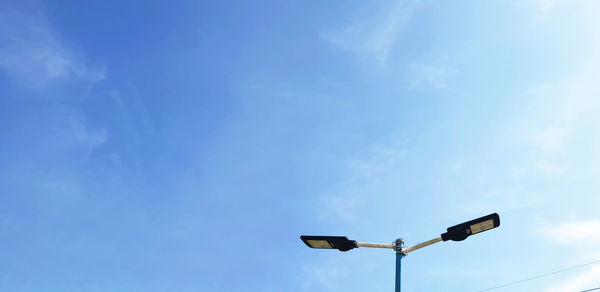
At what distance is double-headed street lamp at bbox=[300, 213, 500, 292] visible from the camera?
10.1 meters

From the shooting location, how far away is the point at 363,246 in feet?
37.6

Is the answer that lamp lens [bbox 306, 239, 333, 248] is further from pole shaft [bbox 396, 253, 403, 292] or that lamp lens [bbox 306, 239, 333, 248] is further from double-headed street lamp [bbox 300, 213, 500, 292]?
pole shaft [bbox 396, 253, 403, 292]

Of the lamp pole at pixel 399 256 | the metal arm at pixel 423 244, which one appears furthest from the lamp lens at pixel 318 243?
the metal arm at pixel 423 244

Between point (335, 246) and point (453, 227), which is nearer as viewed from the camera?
point (453, 227)

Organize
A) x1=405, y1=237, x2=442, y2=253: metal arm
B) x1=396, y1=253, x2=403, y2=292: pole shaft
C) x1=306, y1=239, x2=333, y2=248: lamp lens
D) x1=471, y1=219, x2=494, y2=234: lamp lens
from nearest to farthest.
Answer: x1=471, y1=219, x2=494, y2=234: lamp lens → x1=396, y1=253, x2=403, y2=292: pole shaft → x1=405, y1=237, x2=442, y2=253: metal arm → x1=306, y1=239, x2=333, y2=248: lamp lens

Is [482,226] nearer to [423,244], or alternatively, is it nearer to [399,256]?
[423,244]

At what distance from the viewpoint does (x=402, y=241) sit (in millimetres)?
11227

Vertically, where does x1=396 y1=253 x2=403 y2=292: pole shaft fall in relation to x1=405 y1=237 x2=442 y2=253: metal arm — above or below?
below

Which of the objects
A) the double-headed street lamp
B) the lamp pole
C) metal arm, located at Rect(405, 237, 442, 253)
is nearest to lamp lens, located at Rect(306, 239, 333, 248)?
the double-headed street lamp

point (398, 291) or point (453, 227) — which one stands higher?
point (453, 227)

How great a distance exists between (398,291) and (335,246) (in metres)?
1.83

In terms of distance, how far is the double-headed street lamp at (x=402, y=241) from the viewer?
397 inches

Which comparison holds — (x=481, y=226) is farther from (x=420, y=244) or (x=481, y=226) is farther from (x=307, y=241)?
(x=307, y=241)

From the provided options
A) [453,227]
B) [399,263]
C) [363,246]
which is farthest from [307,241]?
[453,227]
